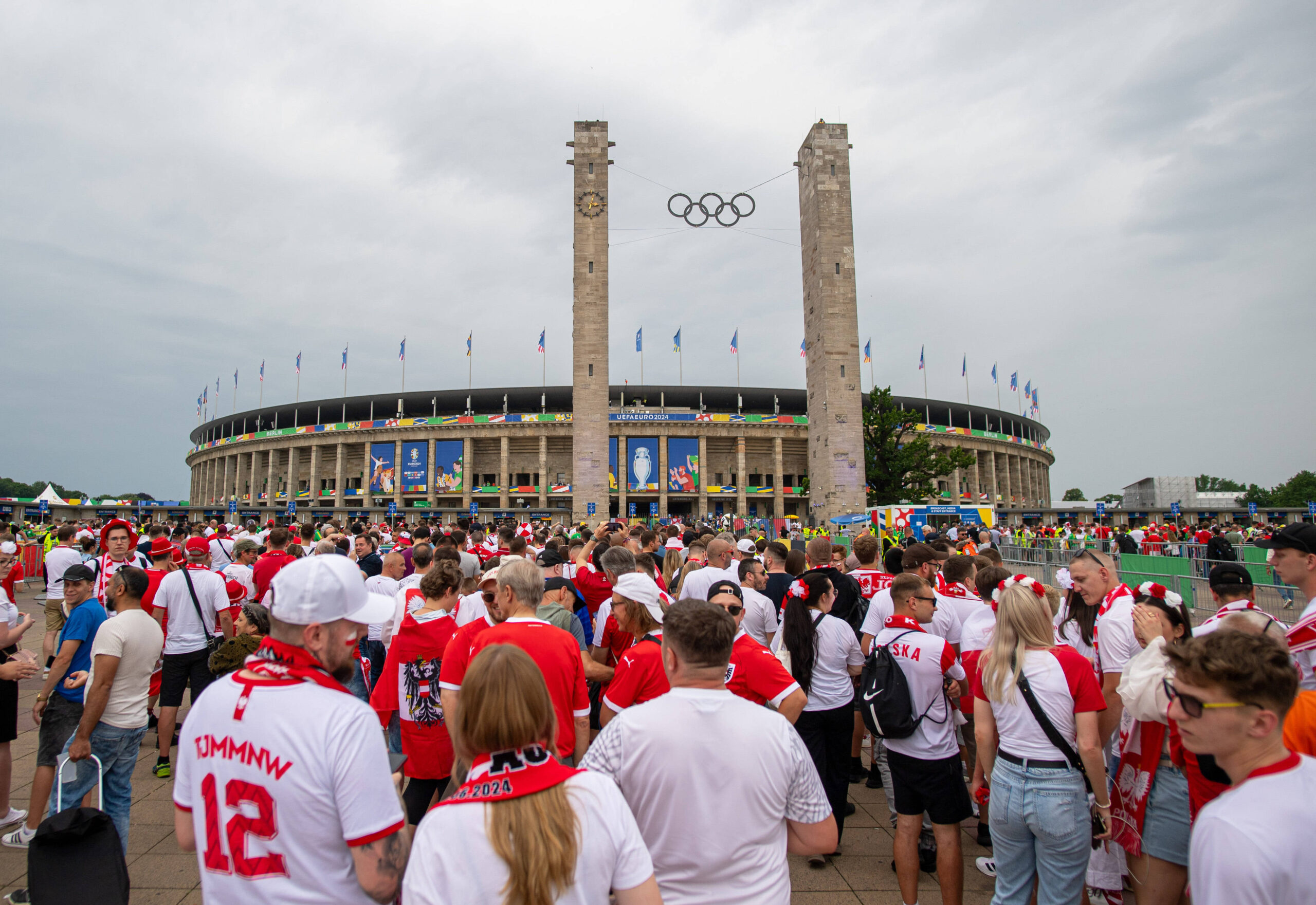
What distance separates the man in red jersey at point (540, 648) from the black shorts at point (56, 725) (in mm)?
2840

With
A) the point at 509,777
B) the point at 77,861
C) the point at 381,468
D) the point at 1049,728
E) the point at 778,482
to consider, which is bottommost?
the point at 77,861

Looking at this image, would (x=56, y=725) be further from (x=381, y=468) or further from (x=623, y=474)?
(x=381, y=468)

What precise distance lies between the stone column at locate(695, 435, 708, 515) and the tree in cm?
2052

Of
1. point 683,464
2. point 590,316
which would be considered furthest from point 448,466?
point 590,316

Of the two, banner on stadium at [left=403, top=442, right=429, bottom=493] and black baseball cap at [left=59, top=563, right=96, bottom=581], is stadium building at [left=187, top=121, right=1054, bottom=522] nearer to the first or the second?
banner on stadium at [left=403, top=442, right=429, bottom=493]

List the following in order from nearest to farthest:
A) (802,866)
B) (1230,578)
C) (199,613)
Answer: (1230,578), (802,866), (199,613)

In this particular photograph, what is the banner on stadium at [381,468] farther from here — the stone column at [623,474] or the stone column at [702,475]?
the stone column at [702,475]

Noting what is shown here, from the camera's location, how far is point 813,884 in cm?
452

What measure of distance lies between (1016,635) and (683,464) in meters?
57.0

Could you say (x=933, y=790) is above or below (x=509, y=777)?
below

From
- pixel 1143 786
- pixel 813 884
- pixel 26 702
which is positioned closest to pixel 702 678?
pixel 1143 786

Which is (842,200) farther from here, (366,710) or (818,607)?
(366,710)

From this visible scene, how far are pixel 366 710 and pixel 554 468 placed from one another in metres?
62.5

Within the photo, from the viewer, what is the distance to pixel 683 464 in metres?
60.5
